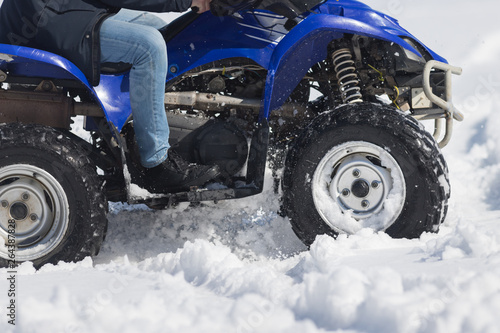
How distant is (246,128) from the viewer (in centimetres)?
398

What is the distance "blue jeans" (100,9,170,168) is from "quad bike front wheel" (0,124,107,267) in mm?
358

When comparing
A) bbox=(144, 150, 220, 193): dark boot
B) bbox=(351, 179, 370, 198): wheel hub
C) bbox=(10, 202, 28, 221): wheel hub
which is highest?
bbox=(351, 179, 370, 198): wheel hub

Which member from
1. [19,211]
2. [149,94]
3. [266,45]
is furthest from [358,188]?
[19,211]

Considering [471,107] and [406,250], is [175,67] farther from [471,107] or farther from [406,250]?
A: [471,107]

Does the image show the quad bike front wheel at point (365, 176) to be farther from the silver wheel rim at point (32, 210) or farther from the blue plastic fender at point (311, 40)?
the silver wheel rim at point (32, 210)

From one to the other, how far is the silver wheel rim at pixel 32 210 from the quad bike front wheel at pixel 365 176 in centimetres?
131

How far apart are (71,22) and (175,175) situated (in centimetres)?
104

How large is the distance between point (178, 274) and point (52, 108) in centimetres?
139

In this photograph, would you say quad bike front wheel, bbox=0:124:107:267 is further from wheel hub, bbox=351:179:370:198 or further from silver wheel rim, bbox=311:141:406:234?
wheel hub, bbox=351:179:370:198

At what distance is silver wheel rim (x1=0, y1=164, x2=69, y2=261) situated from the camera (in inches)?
136

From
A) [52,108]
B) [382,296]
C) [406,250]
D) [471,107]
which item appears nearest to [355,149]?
[406,250]

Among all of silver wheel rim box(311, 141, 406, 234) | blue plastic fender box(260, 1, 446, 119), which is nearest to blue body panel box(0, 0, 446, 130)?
blue plastic fender box(260, 1, 446, 119)

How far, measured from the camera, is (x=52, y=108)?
Answer: 12.0 feet

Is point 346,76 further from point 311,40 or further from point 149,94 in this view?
point 149,94
